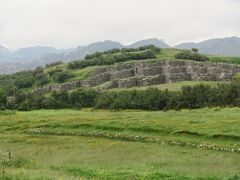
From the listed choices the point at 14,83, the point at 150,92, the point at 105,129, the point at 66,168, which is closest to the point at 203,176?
the point at 66,168

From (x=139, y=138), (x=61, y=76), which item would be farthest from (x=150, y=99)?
(x=61, y=76)

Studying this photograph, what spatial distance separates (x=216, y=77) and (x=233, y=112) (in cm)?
10401

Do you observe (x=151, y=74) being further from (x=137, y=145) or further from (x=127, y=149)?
(x=127, y=149)

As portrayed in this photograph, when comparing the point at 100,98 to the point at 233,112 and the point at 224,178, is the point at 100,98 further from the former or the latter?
the point at 224,178

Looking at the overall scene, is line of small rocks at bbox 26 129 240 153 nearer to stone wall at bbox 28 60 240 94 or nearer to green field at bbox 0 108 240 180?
green field at bbox 0 108 240 180

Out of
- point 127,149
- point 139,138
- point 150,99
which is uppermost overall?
point 150,99

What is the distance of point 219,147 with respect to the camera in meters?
46.1

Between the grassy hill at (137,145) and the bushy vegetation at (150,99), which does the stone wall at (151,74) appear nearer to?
the bushy vegetation at (150,99)

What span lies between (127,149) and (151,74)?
459ft

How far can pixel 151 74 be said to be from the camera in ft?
610

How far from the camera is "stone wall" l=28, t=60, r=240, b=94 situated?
172238 mm

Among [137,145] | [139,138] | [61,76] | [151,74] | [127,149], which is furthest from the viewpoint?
[61,76]

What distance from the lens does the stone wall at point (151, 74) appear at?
565 feet

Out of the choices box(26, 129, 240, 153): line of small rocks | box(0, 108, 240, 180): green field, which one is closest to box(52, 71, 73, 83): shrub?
box(0, 108, 240, 180): green field
